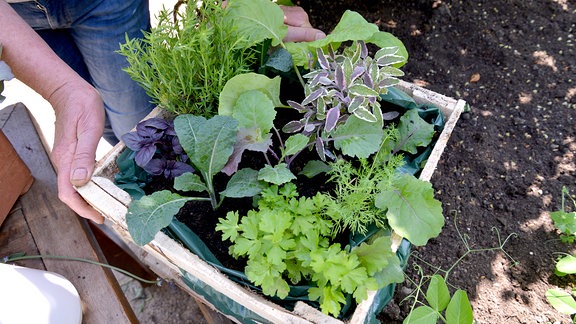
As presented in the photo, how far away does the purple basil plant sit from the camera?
1.16m

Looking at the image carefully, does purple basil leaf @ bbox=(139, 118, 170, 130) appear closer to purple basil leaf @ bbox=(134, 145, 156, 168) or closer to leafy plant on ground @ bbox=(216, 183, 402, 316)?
purple basil leaf @ bbox=(134, 145, 156, 168)

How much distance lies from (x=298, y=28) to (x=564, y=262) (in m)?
1.25

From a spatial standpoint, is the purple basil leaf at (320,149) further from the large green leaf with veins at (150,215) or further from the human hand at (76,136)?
the human hand at (76,136)

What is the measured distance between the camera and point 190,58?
1.15 metres

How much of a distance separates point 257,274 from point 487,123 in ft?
5.14

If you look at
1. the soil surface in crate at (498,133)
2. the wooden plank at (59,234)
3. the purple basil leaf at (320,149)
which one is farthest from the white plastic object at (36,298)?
the soil surface in crate at (498,133)

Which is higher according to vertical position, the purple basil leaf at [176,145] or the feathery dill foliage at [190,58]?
the feathery dill foliage at [190,58]

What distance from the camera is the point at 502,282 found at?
5.70ft

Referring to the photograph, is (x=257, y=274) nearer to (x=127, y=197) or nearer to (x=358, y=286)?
(x=358, y=286)

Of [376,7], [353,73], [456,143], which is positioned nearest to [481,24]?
[376,7]

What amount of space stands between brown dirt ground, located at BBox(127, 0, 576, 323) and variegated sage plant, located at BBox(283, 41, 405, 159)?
90 cm

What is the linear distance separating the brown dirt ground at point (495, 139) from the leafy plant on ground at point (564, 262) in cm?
4

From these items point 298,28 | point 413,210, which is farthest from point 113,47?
point 413,210

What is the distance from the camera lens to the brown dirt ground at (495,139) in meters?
1.75
